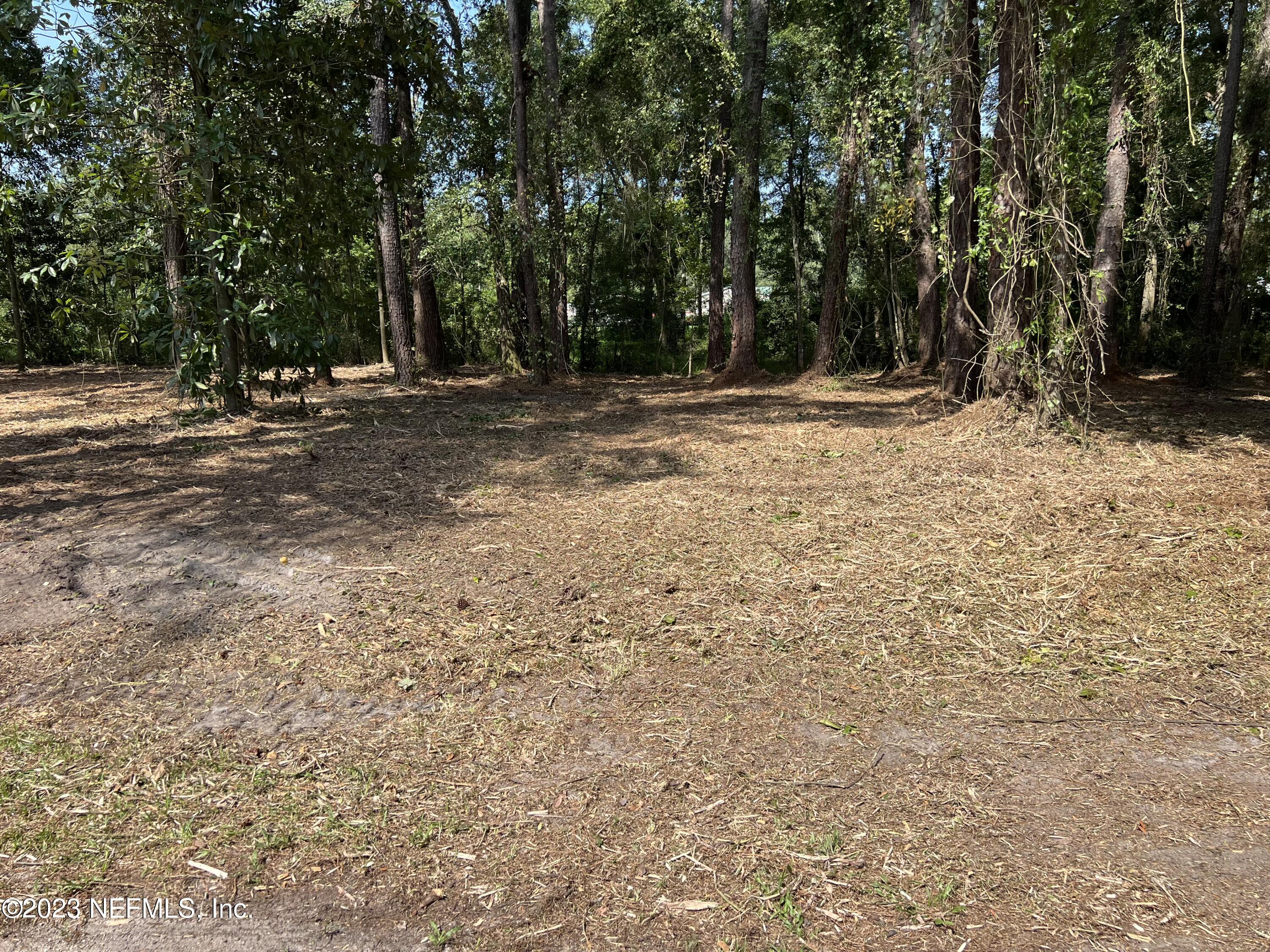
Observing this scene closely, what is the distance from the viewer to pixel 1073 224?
612 centimetres

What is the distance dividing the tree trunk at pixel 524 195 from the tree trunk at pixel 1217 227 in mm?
8616

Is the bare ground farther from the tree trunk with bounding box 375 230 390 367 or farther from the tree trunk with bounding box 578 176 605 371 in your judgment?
the tree trunk with bounding box 578 176 605 371

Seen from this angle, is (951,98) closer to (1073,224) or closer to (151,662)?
(1073,224)

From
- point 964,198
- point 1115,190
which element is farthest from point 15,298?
point 1115,190

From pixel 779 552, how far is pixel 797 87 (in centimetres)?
1527

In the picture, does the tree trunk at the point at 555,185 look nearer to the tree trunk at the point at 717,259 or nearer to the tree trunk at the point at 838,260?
the tree trunk at the point at 717,259

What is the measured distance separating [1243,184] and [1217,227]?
1.33m

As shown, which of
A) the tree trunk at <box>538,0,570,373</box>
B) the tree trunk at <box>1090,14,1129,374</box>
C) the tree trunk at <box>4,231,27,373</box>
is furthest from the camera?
the tree trunk at <box>4,231,27,373</box>

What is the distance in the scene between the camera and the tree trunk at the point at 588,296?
61.5 feet

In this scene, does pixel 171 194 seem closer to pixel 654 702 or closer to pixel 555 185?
pixel 555 185

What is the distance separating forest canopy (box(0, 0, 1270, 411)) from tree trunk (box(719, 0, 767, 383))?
0.06m

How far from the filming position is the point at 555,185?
13.1m

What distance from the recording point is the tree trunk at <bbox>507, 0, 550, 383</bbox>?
11453 mm

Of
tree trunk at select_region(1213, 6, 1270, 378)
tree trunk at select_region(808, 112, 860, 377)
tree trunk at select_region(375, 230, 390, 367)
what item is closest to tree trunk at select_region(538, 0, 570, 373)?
tree trunk at select_region(375, 230, 390, 367)
